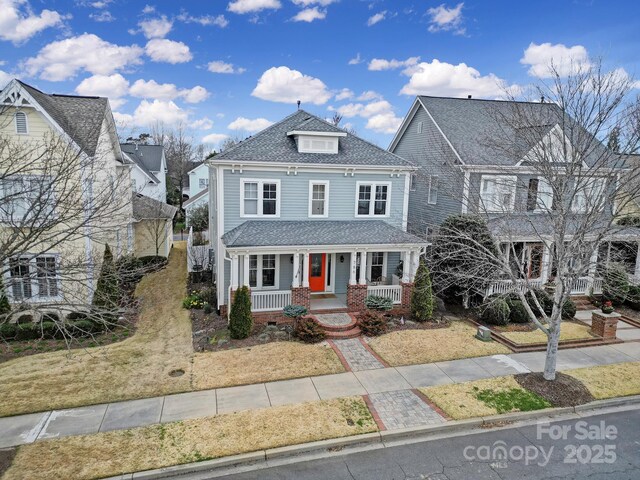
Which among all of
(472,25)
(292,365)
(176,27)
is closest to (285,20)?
(176,27)

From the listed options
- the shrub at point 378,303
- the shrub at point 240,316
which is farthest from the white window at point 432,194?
the shrub at point 240,316

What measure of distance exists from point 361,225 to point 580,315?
10.6 metres

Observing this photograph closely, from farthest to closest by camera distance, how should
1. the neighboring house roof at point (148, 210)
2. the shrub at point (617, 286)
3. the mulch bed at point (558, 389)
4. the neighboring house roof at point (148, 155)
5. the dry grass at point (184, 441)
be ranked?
the neighboring house roof at point (148, 155), the neighboring house roof at point (148, 210), the shrub at point (617, 286), the mulch bed at point (558, 389), the dry grass at point (184, 441)

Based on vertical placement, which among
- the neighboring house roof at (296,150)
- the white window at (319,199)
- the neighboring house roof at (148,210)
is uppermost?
the neighboring house roof at (296,150)

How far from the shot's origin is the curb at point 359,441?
27.0 ft

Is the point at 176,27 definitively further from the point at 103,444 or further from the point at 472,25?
the point at 103,444

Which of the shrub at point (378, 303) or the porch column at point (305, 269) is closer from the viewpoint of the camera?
the porch column at point (305, 269)

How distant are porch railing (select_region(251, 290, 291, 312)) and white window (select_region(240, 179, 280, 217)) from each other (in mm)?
3444

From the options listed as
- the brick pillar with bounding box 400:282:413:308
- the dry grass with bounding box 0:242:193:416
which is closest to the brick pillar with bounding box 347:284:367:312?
the brick pillar with bounding box 400:282:413:308

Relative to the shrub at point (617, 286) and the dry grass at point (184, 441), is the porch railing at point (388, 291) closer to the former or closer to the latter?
the dry grass at point (184, 441)

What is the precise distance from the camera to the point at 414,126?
25.3m

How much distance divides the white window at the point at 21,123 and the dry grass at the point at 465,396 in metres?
17.4

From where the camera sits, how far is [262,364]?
12.9 m

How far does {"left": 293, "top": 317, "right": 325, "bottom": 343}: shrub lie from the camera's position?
48.4 feet
